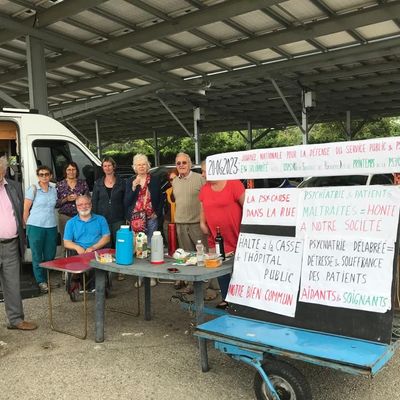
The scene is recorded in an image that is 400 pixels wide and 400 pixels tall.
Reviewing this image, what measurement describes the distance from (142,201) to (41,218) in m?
1.36

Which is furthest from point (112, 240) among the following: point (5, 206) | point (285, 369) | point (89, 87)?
point (89, 87)

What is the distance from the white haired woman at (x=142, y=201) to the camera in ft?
18.8

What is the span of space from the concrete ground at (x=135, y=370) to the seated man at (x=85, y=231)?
95 cm

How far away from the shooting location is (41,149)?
688 centimetres

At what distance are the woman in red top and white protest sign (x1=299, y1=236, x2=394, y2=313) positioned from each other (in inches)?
45.6

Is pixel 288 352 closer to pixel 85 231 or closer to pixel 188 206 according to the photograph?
pixel 188 206

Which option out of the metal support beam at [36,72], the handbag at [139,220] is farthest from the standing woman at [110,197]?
the metal support beam at [36,72]

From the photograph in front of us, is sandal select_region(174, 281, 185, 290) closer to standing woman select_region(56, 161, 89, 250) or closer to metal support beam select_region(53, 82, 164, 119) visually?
standing woman select_region(56, 161, 89, 250)

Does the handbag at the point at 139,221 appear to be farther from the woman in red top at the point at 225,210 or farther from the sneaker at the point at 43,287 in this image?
the sneaker at the point at 43,287

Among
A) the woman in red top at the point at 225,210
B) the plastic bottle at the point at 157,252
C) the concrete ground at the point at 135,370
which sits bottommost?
the concrete ground at the point at 135,370

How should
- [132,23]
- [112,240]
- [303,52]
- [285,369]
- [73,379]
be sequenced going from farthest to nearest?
[303,52], [132,23], [112,240], [73,379], [285,369]

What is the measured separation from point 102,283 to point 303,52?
876cm

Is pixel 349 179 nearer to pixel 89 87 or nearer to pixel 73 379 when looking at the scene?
pixel 73 379

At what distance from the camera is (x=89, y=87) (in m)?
13.4
